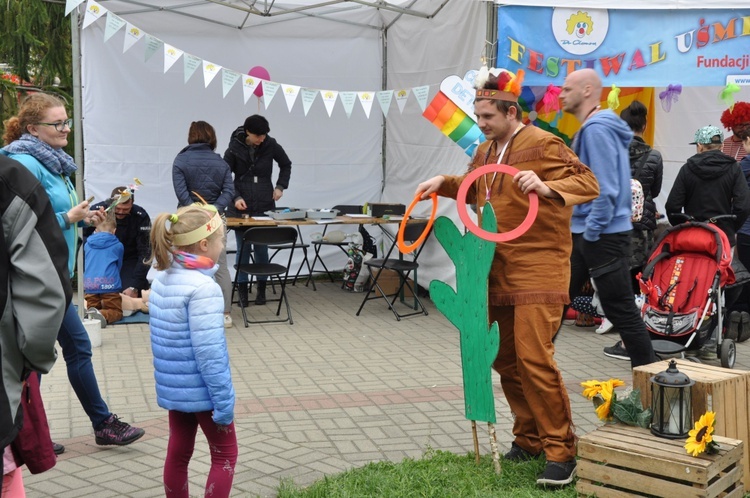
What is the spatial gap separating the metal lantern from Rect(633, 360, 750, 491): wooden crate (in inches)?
4.4

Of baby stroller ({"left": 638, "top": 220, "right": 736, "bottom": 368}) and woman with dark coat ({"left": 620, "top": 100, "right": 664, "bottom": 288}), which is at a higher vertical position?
woman with dark coat ({"left": 620, "top": 100, "right": 664, "bottom": 288})

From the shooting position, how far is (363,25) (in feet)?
32.7

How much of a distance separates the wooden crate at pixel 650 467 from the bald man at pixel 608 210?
0.98 m

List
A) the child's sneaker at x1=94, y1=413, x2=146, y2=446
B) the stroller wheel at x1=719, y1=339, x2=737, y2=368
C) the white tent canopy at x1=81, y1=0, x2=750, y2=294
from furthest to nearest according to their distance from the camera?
1. the white tent canopy at x1=81, y1=0, x2=750, y2=294
2. the stroller wheel at x1=719, y1=339, x2=737, y2=368
3. the child's sneaker at x1=94, y1=413, x2=146, y2=446

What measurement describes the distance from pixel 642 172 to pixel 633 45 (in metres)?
1.26

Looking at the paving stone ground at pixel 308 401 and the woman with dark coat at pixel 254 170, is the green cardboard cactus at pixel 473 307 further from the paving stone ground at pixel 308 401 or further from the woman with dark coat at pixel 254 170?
the woman with dark coat at pixel 254 170

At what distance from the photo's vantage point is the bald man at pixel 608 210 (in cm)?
444

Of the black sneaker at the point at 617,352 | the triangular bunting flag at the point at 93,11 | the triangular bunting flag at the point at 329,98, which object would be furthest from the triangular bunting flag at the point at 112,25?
the black sneaker at the point at 617,352

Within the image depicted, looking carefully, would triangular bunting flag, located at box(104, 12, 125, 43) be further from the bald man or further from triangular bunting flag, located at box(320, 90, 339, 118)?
the bald man

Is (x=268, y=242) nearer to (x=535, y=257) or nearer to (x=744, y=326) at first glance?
(x=744, y=326)

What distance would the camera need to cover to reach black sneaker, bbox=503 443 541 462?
4055 mm

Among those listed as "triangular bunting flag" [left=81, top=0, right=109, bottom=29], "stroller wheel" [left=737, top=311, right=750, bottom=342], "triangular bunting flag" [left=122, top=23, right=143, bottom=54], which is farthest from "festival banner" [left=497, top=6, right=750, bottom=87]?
"triangular bunting flag" [left=81, top=0, right=109, bottom=29]

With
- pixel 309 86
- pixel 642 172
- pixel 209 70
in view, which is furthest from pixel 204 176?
pixel 642 172

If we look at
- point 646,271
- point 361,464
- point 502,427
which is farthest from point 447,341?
point 361,464
